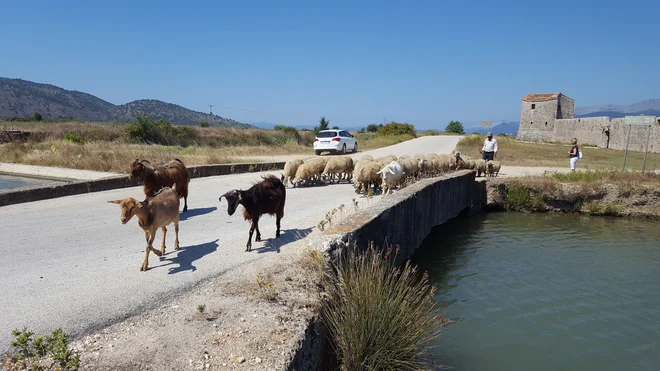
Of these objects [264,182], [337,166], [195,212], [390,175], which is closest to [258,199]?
[264,182]

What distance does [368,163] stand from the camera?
13.6m

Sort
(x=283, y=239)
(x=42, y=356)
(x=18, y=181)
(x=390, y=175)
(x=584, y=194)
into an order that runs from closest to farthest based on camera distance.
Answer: (x=42, y=356)
(x=283, y=239)
(x=390, y=175)
(x=584, y=194)
(x=18, y=181)

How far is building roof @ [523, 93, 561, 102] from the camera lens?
60478 millimetres

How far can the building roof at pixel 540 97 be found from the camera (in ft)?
198

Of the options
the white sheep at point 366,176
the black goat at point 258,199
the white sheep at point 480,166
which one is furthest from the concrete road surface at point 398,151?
the black goat at point 258,199

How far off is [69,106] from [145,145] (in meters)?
139

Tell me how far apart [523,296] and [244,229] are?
547 centimetres

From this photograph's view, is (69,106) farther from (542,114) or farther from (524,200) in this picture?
(524,200)

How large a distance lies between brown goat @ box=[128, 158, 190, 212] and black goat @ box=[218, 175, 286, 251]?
8.41ft

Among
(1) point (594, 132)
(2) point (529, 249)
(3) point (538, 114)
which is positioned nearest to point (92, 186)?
(2) point (529, 249)

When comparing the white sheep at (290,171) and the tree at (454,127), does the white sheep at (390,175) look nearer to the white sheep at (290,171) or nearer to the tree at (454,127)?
the white sheep at (290,171)

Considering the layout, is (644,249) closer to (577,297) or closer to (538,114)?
(577,297)

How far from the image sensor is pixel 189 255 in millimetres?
6609

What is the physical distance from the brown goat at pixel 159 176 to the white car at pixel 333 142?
1809 cm
